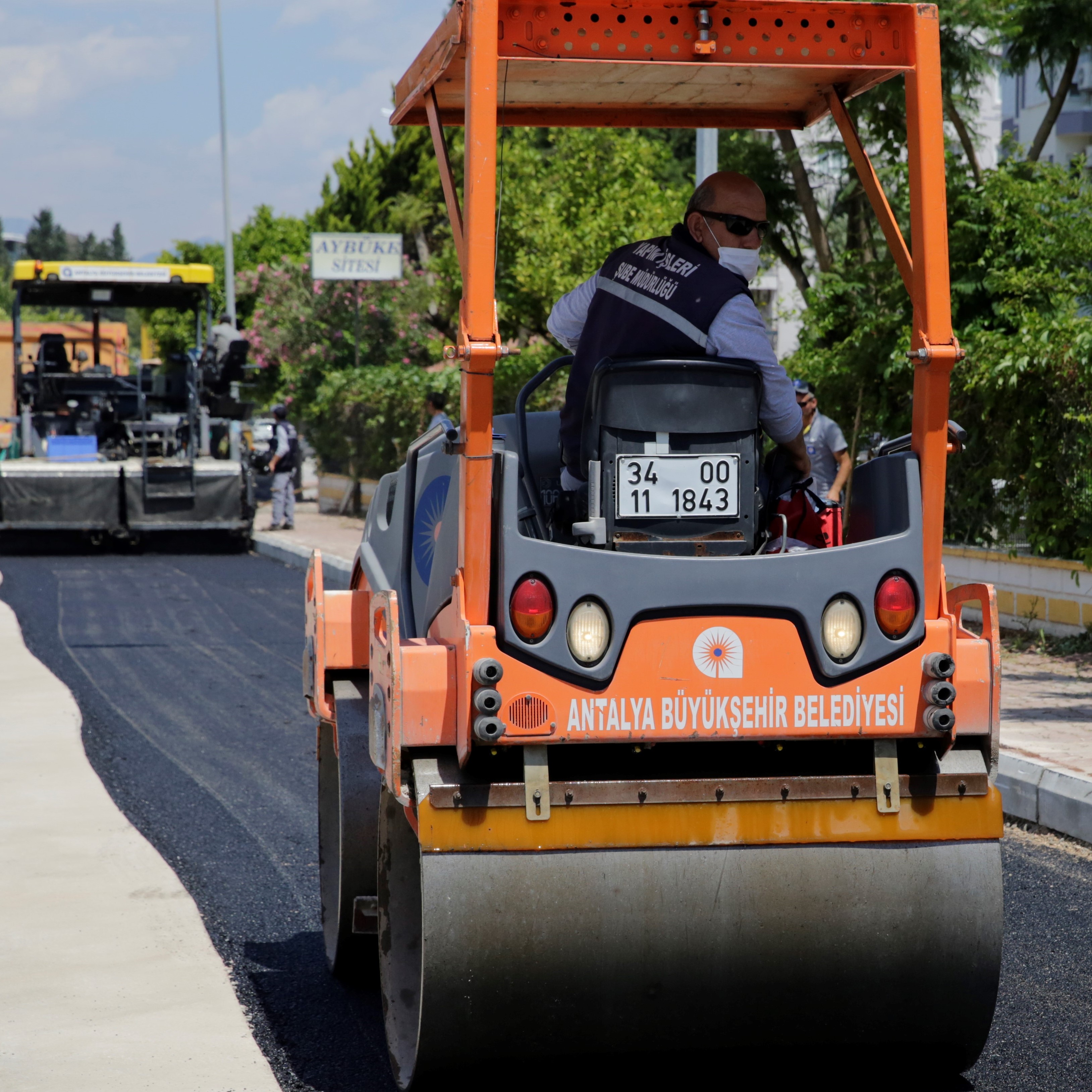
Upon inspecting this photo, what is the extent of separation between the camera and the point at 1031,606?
11.0 m

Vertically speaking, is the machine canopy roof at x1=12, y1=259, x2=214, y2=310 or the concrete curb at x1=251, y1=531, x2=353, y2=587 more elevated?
the machine canopy roof at x1=12, y1=259, x2=214, y2=310

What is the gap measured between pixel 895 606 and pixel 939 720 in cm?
28

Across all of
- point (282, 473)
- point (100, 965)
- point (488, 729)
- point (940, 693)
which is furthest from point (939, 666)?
point (282, 473)

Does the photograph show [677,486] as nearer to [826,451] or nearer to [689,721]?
[689,721]

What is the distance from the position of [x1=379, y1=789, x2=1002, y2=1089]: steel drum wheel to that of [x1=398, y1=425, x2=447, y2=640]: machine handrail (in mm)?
987

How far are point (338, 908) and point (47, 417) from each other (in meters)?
16.9

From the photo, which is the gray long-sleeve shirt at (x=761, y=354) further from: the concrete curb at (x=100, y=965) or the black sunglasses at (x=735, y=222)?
the concrete curb at (x=100, y=965)

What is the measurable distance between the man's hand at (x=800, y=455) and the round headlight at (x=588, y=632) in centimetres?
85

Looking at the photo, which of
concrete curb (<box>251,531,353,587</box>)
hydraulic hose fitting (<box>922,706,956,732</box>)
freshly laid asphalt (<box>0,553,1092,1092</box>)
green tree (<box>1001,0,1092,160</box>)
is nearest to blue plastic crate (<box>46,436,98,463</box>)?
concrete curb (<box>251,531,353,587</box>)

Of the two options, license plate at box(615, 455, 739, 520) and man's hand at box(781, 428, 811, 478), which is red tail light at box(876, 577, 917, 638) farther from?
man's hand at box(781, 428, 811, 478)

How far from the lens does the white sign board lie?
23000 mm

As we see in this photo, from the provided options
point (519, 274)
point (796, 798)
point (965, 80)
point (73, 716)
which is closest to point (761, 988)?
point (796, 798)

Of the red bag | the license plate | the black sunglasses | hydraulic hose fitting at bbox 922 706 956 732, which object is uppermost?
the black sunglasses

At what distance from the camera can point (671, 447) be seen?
3.76 m
